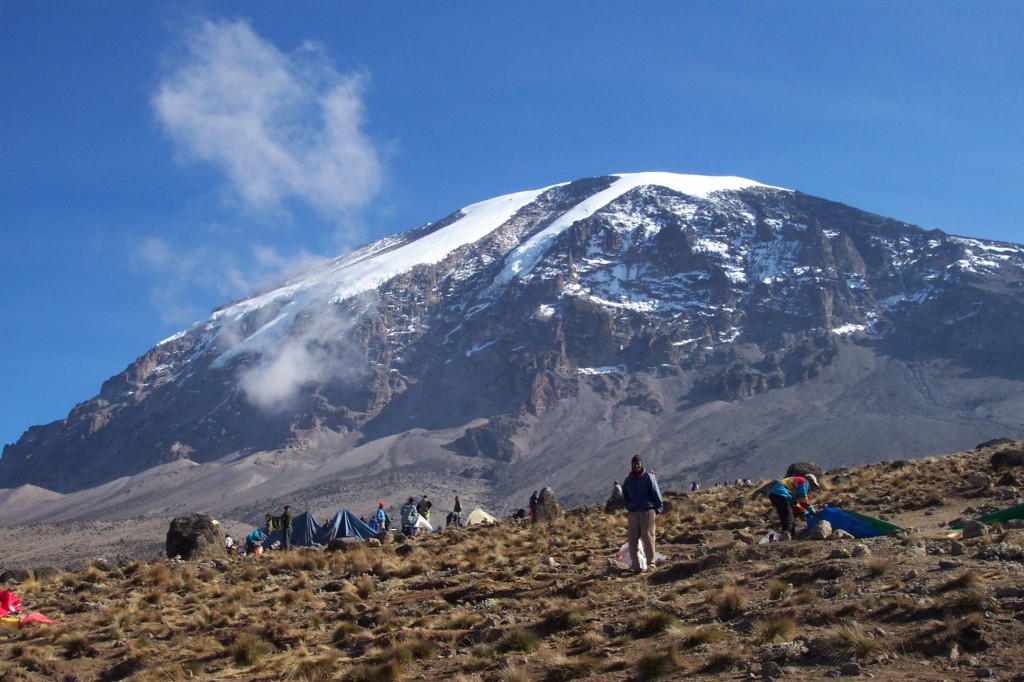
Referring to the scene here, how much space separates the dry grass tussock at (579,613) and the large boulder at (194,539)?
5330 millimetres

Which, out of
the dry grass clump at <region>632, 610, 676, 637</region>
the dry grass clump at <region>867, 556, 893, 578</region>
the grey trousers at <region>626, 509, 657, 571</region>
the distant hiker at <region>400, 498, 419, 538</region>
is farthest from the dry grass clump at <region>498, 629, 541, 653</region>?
the distant hiker at <region>400, 498, 419, 538</region>

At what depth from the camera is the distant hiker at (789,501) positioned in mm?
15422

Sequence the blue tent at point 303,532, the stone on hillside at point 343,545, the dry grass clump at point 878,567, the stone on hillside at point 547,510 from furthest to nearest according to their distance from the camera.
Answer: the blue tent at point 303,532
the stone on hillside at point 547,510
the stone on hillside at point 343,545
the dry grass clump at point 878,567

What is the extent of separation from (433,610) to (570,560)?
3836 millimetres

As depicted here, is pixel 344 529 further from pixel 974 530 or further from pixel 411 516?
pixel 974 530

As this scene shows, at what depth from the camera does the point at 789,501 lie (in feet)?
50.9

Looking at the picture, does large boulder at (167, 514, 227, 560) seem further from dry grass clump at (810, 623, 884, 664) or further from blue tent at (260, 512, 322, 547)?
dry grass clump at (810, 623, 884, 664)

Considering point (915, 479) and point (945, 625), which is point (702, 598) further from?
point (915, 479)

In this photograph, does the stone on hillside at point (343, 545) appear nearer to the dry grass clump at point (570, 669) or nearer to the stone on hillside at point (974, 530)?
the dry grass clump at point (570, 669)

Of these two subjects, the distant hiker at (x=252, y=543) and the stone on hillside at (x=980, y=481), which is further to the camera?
the distant hiker at (x=252, y=543)

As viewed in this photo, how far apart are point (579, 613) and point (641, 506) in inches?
124

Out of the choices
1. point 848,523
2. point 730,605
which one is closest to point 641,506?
point 848,523

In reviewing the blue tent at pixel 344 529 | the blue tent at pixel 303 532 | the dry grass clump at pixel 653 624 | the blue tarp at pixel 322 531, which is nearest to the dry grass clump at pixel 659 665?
the dry grass clump at pixel 653 624

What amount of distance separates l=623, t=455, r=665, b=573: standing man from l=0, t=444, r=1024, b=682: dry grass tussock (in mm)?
381
